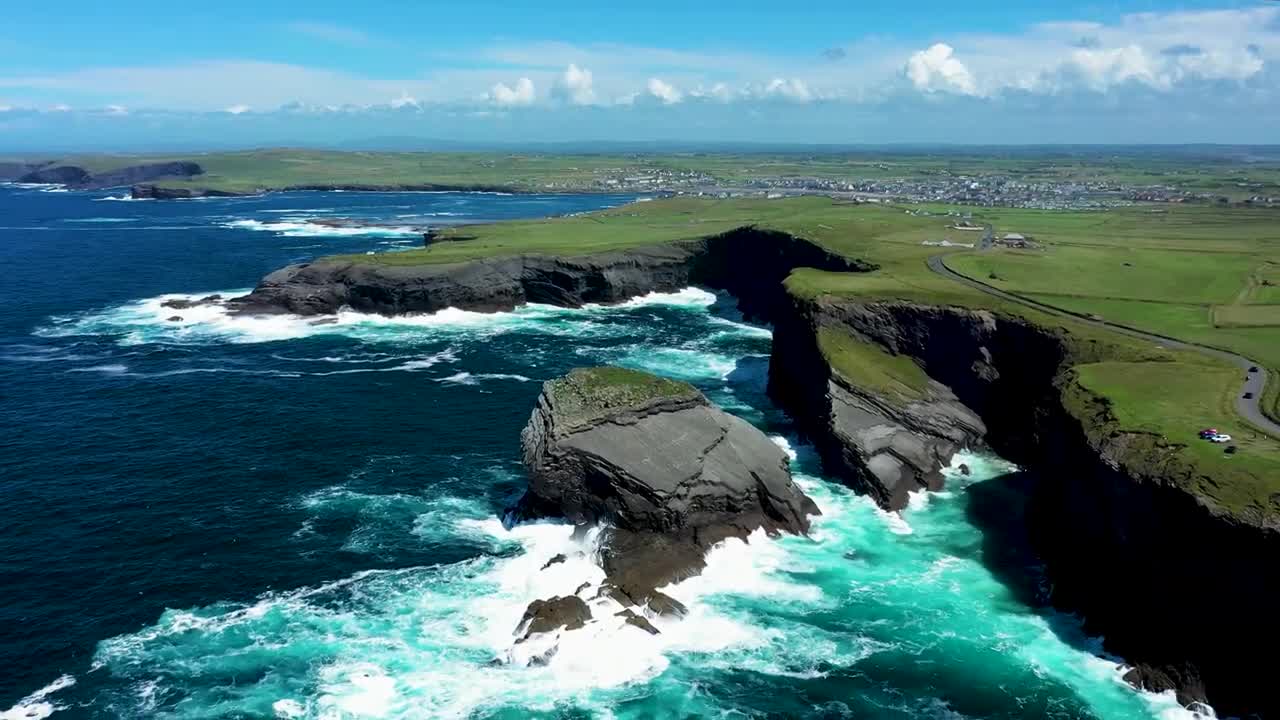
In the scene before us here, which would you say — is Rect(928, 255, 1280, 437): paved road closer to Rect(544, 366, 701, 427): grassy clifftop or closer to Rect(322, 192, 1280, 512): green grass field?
Rect(322, 192, 1280, 512): green grass field

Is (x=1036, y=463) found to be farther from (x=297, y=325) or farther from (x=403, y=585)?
(x=297, y=325)

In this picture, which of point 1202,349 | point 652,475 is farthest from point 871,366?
point 652,475

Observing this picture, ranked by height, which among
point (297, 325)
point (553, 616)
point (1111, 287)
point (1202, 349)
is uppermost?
point (1111, 287)

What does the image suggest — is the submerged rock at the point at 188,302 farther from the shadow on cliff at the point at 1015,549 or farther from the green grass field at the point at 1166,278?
the shadow on cliff at the point at 1015,549

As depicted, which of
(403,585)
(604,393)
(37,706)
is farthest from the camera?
(604,393)

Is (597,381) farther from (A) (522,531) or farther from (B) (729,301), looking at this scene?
(B) (729,301)

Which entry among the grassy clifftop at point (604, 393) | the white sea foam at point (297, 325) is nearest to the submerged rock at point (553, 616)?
the grassy clifftop at point (604, 393)

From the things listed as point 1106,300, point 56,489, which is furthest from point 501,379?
point 1106,300
